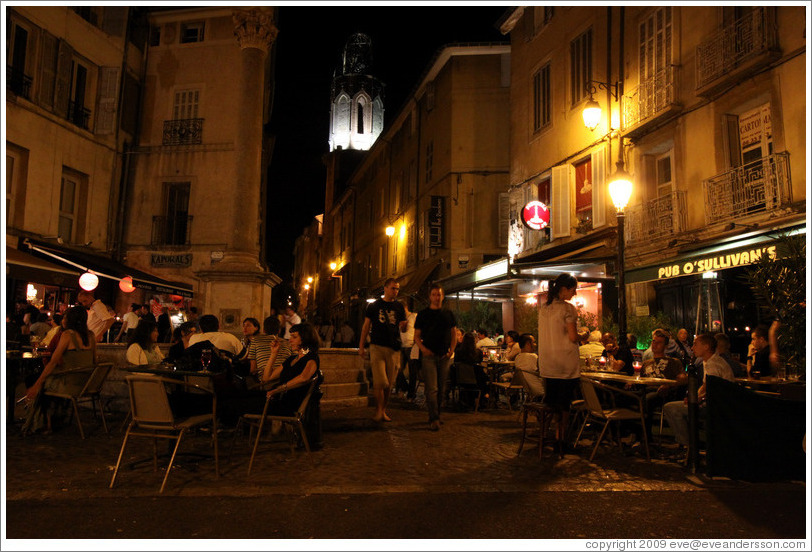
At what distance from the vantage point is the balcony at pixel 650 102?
13289 mm

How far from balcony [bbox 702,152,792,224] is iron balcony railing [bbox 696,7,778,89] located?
185 centimetres

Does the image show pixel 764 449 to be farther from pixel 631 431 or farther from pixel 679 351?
pixel 679 351

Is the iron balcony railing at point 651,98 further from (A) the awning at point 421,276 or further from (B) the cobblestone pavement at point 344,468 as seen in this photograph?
(A) the awning at point 421,276

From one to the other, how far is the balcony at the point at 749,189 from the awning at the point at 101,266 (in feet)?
44.3

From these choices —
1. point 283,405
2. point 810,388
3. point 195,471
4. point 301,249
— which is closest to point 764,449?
point 810,388

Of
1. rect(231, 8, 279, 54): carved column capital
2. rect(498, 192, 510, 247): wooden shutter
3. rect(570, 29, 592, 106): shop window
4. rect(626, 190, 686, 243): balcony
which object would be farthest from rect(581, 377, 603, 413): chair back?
rect(498, 192, 510, 247): wooden shutter

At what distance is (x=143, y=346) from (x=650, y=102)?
11.6 meters

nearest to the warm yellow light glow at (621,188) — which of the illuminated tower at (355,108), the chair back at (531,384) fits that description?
the chair back at (531,384)

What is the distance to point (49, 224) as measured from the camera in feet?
54.1

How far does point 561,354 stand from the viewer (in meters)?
6.47

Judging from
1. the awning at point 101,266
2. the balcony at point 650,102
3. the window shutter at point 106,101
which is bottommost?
the awning at point 101,266

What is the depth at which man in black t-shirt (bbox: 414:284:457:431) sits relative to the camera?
7.99 meters

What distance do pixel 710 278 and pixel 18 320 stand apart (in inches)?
584

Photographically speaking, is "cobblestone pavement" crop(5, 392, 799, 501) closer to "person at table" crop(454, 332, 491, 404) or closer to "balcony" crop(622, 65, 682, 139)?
"person at table" crop(454, 332, 491, 404)
